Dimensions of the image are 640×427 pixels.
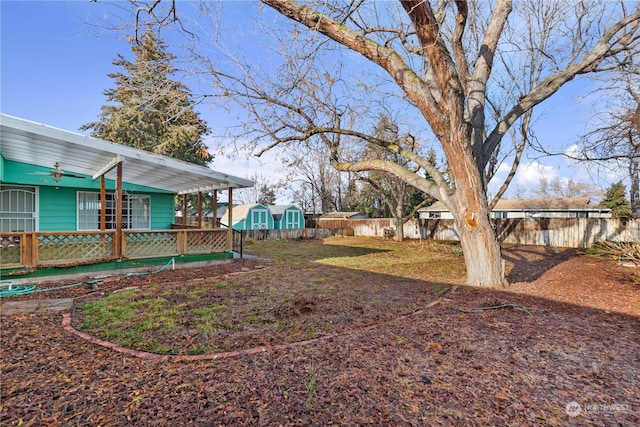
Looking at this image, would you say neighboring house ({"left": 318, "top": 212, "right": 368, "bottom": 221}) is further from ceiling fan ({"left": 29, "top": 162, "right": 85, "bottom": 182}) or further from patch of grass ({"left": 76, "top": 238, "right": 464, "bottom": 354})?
patch of grass ({"left": 76, "top": 238, "right": 464, "bottom": 354})

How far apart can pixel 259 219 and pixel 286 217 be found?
2.88m

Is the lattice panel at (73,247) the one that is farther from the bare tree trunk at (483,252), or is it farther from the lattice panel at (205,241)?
the bare tree trunk at (483,252)

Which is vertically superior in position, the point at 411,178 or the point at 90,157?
the point at 90,157

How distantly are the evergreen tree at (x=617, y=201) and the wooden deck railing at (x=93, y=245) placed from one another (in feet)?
91.3

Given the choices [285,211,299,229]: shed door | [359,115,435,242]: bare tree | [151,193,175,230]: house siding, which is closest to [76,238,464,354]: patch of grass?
[151,193,175,230]: house siding

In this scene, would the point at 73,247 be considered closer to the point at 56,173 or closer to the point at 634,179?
the point at 56,173

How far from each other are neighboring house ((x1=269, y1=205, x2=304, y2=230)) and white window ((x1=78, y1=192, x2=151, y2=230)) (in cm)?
1410

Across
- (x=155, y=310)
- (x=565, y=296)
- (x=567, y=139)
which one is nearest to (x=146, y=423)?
(x=155, y=310)

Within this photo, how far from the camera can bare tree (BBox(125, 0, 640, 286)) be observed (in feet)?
16.3

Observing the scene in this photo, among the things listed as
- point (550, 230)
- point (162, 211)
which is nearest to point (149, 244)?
point (162, 211)

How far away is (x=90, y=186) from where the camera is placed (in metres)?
9.53

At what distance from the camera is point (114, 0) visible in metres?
4.54

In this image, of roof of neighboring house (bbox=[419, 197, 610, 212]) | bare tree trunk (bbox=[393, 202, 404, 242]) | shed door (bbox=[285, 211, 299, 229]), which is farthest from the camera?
shed door (bbox=[285, 211, 299, 229])

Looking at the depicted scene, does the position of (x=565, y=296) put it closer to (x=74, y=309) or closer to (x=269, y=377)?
(x=269, y=377)
